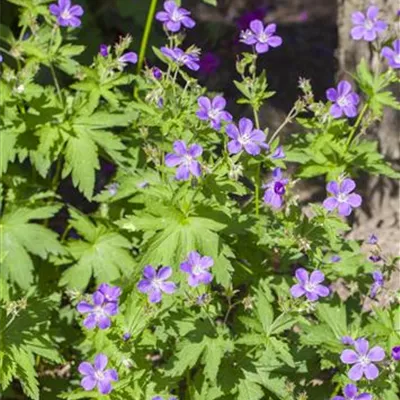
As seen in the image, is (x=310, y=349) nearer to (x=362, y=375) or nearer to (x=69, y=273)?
(x=362, y=375)

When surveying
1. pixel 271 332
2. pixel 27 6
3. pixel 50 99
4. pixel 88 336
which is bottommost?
pixel 88 336

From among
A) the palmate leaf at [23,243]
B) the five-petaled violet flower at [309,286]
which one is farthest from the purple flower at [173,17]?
the five-petaled violet flower at [309,286]

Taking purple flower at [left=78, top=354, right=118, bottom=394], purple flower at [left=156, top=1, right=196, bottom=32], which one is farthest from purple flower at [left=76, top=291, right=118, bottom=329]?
purple flower at [left=156, top=1, right=196, bottom=32]

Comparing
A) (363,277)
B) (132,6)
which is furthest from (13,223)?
(132,6)

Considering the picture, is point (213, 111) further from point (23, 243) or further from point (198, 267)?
point (23, 243)

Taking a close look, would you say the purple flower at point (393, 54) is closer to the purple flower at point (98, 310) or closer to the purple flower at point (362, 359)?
the purple flower at point (362, 359)

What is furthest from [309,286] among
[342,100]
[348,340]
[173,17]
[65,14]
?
[65,14]

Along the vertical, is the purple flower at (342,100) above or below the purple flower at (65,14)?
below

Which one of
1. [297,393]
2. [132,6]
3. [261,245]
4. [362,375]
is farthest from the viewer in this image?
[132,6]
